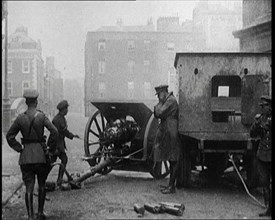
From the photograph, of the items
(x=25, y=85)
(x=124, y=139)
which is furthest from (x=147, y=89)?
(x=124, y=139)

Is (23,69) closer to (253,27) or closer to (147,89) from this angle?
(147,89)

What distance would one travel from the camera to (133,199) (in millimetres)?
7484

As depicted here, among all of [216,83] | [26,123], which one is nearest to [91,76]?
[216,83]

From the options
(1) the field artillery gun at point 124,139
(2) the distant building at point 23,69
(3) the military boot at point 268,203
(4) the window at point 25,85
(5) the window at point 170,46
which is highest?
(5) the window at point 170,46

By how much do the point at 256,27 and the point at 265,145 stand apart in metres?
7.28

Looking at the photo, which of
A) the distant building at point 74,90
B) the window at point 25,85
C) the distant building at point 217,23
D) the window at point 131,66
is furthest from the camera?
the distant building at point 74,90

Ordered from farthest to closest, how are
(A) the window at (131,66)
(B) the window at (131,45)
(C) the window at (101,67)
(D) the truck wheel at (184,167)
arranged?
(A) the window at (131,66), (B) the window at (131,45), (C) the window at (101,67), (D) the truck wheel at (184,167)

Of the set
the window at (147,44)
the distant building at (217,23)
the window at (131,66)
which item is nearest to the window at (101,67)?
the window at (131,66)

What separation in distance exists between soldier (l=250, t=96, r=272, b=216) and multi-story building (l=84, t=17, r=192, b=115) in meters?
37.7

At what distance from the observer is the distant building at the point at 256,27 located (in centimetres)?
1214

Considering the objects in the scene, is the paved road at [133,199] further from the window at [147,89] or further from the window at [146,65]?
the window at [146,65]

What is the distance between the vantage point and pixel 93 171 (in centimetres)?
860

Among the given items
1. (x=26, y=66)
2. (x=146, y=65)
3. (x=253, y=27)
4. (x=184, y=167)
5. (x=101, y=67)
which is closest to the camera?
(x=184, y=167)

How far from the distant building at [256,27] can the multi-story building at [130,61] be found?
3020 centimetres
